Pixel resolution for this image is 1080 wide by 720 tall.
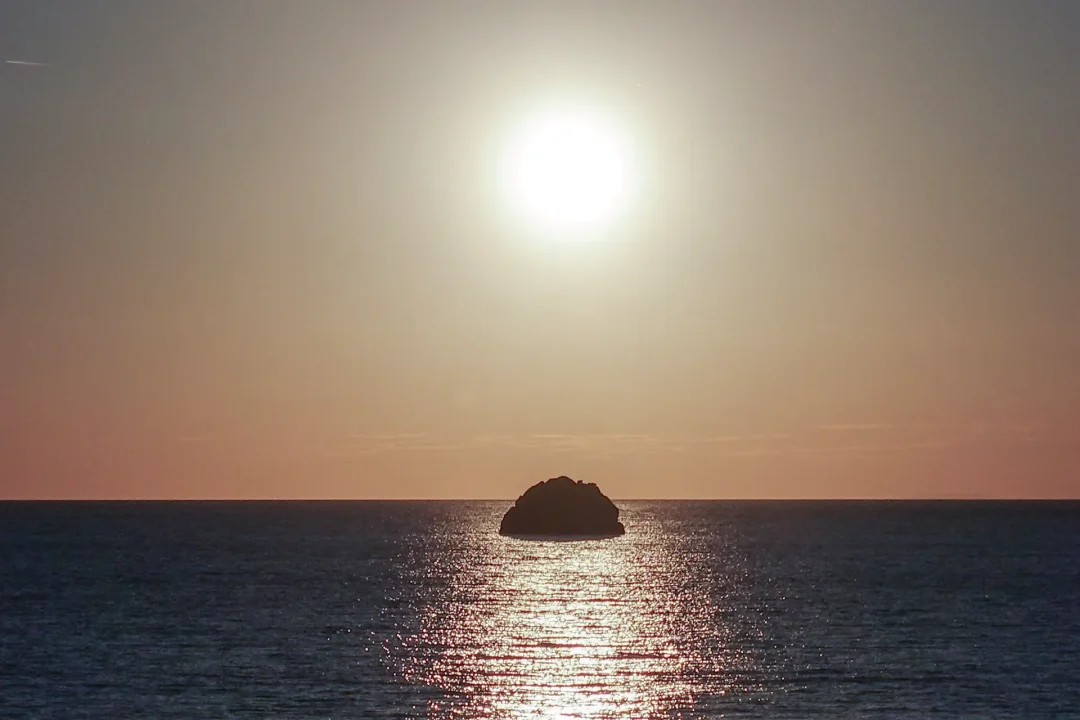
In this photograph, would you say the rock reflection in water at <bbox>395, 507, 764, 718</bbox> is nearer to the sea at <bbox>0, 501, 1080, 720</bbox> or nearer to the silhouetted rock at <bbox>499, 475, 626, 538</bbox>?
the sea at <bbox>0, 501, 1080, 720</bbox>

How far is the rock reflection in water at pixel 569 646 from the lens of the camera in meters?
50.1

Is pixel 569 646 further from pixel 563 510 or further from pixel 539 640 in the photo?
pixel 563 510

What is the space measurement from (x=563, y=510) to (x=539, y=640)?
115m

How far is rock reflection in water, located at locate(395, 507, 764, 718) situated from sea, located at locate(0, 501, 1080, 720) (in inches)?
9.2

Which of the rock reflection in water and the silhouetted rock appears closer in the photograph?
the rock reflection in water

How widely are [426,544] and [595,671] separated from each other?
133m

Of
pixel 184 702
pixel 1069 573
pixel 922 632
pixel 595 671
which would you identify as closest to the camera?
pixel 184 702

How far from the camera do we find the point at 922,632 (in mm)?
74062

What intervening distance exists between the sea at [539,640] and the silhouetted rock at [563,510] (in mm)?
44617

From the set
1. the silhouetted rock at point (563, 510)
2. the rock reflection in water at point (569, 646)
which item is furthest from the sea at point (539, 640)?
the silhouetted rock at point (563, 510)

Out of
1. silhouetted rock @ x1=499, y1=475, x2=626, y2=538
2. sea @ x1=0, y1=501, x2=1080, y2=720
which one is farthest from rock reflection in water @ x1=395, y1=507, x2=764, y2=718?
silhouetted rock @ x1=499, y1=475, x2=626, y2=538

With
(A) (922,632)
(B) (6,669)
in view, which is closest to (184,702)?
(B) (6,669)

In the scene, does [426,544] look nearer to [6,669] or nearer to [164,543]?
[164,543]

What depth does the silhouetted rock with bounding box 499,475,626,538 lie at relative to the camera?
18288 centimetres
